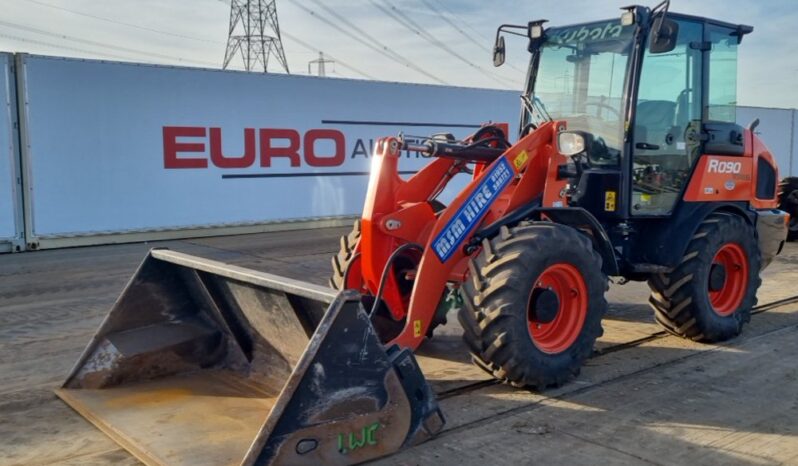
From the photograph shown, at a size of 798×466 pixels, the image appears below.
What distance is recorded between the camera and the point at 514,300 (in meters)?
4.59

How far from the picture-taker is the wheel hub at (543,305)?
488 centimetres

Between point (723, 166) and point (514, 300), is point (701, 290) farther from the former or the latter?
point (514, 300)

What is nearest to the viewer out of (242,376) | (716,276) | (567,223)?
(242,376)

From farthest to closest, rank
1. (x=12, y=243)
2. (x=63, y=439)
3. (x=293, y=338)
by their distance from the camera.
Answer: (x=12, y=243), (x=293, y=338), (x=63, y=439)

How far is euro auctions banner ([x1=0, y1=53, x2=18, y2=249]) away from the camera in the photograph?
11297 mm

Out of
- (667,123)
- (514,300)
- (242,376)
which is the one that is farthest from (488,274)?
(667,123)

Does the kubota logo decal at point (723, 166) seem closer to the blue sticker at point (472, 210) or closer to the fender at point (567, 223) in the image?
the fender at point (567, 223)

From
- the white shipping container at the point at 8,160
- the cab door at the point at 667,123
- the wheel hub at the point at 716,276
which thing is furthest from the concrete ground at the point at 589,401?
the white shipping container at the point at 8,160

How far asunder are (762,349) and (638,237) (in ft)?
4.21

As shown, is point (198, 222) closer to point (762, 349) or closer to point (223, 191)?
point (223, 191)

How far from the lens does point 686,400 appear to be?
4812 millimetres

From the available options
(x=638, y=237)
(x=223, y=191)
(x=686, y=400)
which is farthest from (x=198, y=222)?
(x=686, y=400)

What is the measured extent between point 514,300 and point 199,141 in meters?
9.73

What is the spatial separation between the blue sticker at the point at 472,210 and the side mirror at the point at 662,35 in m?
1.31
